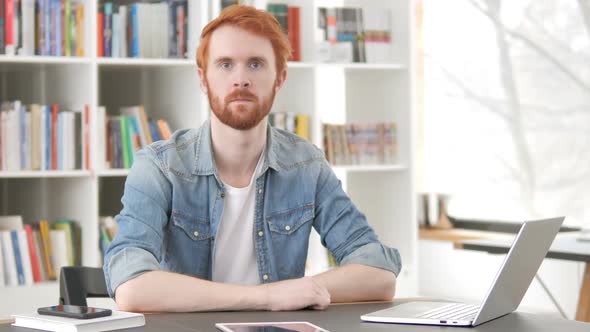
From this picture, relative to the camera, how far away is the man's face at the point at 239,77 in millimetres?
2395

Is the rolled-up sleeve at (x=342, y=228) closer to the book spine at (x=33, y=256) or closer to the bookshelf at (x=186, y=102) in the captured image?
the bookshelf at (x=186, y=102)

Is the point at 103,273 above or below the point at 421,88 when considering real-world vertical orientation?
below

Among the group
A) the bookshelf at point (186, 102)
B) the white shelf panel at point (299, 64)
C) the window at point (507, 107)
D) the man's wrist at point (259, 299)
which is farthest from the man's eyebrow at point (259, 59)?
the window at point (507, 107)

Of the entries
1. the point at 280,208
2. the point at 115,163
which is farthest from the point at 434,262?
the point at 280,208

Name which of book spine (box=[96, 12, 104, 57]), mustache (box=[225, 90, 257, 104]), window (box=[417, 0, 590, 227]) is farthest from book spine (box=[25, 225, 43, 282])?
window (box=[417, 0, 590, 227])

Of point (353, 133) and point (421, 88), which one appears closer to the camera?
point (353, 133)

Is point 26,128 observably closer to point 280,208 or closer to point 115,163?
point 115,163

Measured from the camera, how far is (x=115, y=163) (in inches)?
165

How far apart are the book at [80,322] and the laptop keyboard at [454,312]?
22.0 inches

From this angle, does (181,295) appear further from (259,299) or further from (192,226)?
(192,226)

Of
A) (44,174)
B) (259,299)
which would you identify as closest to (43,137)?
(44,174)

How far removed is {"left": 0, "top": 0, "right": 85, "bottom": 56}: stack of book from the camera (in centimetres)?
399

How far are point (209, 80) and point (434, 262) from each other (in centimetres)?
384

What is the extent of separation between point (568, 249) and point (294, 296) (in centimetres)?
195
